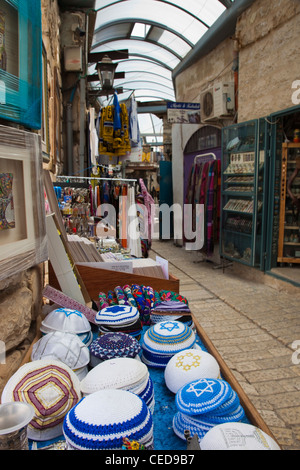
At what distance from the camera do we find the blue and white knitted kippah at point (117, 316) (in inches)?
59.1

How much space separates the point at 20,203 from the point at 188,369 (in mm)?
838

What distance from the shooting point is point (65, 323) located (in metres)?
1.42

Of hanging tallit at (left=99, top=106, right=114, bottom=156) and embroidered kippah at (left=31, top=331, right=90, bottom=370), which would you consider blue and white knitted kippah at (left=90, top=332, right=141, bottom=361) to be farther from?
hanging tallit at (left=99, top=106, right=114, bottom=156)

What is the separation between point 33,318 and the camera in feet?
4.93

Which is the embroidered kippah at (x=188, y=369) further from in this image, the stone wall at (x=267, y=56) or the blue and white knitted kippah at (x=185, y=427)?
the stone wall at (x=267, y=56)

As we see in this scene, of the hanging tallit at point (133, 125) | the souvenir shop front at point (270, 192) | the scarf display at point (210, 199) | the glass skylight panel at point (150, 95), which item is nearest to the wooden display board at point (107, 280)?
the souvenir shop front at point (270, 192)

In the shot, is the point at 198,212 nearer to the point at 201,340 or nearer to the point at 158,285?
the point at 158,285

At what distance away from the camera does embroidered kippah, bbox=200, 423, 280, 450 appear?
0.82 meters

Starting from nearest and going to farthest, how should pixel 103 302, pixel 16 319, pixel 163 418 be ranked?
pixel 163 418 → pixel 16 319 → pixel 103 302

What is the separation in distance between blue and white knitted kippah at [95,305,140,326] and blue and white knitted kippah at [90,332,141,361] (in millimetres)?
138

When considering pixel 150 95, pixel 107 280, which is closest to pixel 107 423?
pixel 107 280

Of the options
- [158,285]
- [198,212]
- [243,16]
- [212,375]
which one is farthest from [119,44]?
[212,375]

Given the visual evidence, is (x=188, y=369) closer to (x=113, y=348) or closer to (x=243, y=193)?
(x=113, y=348)

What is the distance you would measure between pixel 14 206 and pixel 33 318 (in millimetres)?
533
